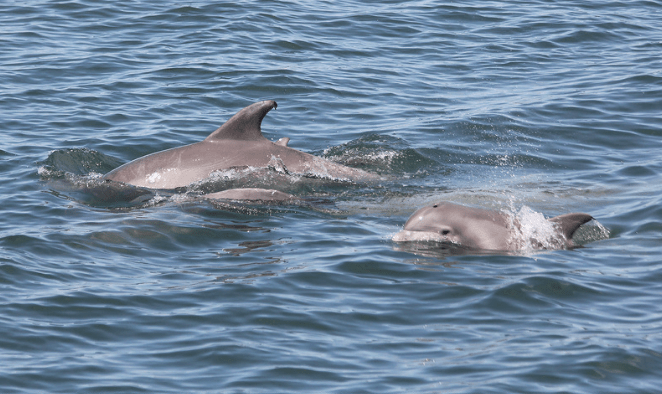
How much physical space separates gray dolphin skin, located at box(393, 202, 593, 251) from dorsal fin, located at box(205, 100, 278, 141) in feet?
10.3

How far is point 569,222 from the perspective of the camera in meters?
9.93

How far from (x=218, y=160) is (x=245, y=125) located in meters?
0.67

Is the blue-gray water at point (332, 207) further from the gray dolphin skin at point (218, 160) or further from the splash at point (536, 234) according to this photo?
the gray dolphin skin at point (218, 160)

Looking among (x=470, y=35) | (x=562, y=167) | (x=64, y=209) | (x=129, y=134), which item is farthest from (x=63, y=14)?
(x=562, y=167)

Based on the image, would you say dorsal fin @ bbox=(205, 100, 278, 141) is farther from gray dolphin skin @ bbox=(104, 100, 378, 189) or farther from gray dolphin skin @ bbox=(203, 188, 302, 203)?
gray dolphin skin @ bbox=(203, 188, 302, 203)

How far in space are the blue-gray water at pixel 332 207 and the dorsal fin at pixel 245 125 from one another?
1111 millimetres

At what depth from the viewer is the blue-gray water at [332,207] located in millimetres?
7289

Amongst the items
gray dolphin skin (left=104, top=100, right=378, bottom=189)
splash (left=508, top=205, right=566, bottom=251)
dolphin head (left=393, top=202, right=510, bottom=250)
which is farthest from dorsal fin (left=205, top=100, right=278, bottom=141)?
splash (left=508, top=205, right=566, bottom=251)

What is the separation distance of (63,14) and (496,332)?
64.3 feet

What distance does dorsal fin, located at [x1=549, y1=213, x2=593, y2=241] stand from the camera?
9.70m

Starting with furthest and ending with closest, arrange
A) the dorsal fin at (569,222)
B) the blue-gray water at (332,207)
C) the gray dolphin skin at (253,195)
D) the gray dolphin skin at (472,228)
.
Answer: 1. the gray dolphin skin at (253,195)
2. the gray dolphin skin at (472,228)
3. the dorsal fin at (569,222)
4. the blue-gray water at (332,207)

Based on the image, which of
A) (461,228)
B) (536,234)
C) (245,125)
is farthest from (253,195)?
(536,234)

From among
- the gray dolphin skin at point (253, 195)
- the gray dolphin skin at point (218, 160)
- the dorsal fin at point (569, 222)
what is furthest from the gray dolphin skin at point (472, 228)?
the gray dolphin skin at point (218, 160)

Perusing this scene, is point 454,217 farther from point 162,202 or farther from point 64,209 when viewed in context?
point 64,209
